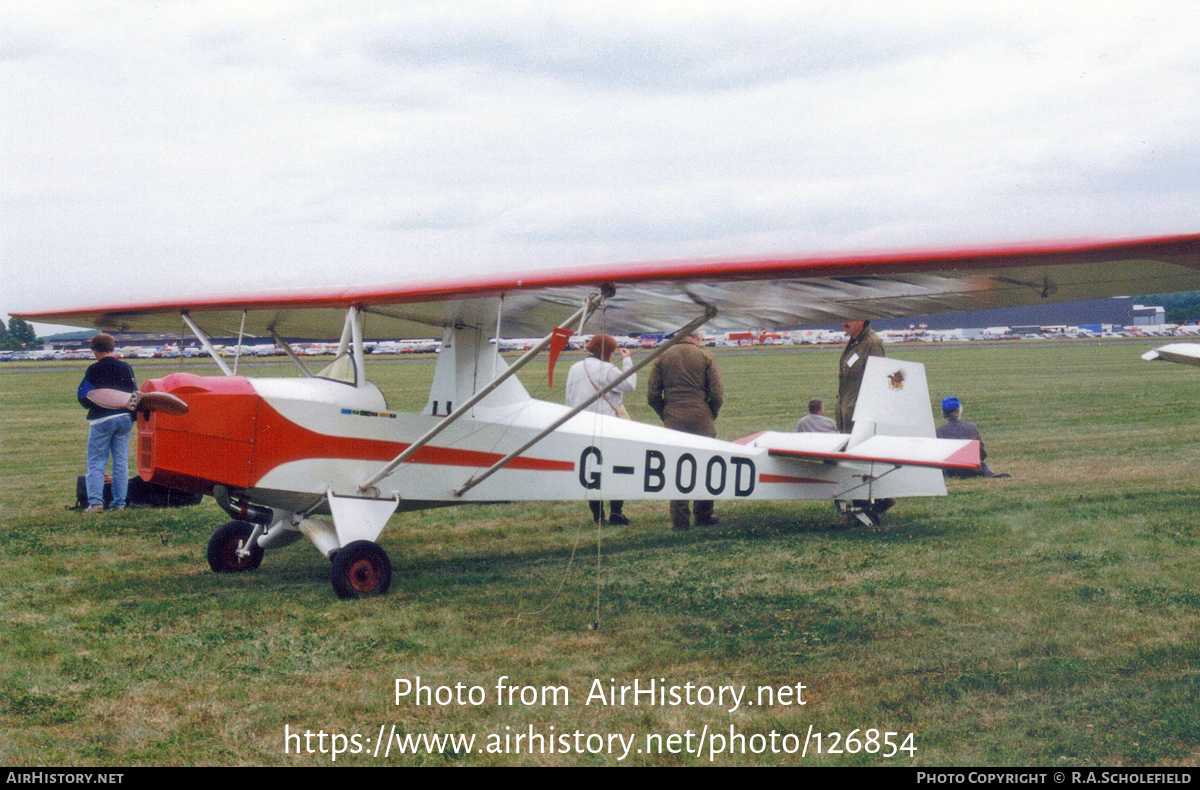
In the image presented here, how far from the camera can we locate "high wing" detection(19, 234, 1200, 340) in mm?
4164

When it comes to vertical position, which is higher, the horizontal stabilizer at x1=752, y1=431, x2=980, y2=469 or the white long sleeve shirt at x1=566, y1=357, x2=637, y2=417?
the white long sleeve shirt at x1=566, y1=357, x2=637, y2=417

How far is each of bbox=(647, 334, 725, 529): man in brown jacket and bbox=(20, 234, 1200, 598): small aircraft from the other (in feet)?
1.90

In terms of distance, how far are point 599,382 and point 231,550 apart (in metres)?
3.15

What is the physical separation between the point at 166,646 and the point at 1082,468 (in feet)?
31.6

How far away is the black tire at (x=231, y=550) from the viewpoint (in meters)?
7.06

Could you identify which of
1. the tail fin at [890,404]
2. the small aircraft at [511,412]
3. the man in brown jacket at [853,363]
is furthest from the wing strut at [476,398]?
the man in brown jacket at [853,363]

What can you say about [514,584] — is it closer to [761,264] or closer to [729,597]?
[729,597]

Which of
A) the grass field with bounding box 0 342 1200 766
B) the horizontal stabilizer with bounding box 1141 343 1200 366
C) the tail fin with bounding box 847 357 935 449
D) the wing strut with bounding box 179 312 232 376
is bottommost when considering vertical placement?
the grass field with bounding box 0 342 1200 766

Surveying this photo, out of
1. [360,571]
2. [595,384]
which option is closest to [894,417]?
[595,384]

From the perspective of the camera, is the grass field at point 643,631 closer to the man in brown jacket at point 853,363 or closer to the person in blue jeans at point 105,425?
the person in blue jeans at point 105,425

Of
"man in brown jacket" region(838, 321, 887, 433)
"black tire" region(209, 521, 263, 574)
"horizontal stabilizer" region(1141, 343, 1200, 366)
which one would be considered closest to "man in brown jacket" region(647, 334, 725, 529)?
"man in brown jacket" region(838, 321, 887, 433)

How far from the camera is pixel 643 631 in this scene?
5.42 metres

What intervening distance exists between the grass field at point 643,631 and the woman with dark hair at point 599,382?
0.29 metres

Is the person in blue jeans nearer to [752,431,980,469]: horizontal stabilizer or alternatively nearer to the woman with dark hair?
the woman with dark hair
